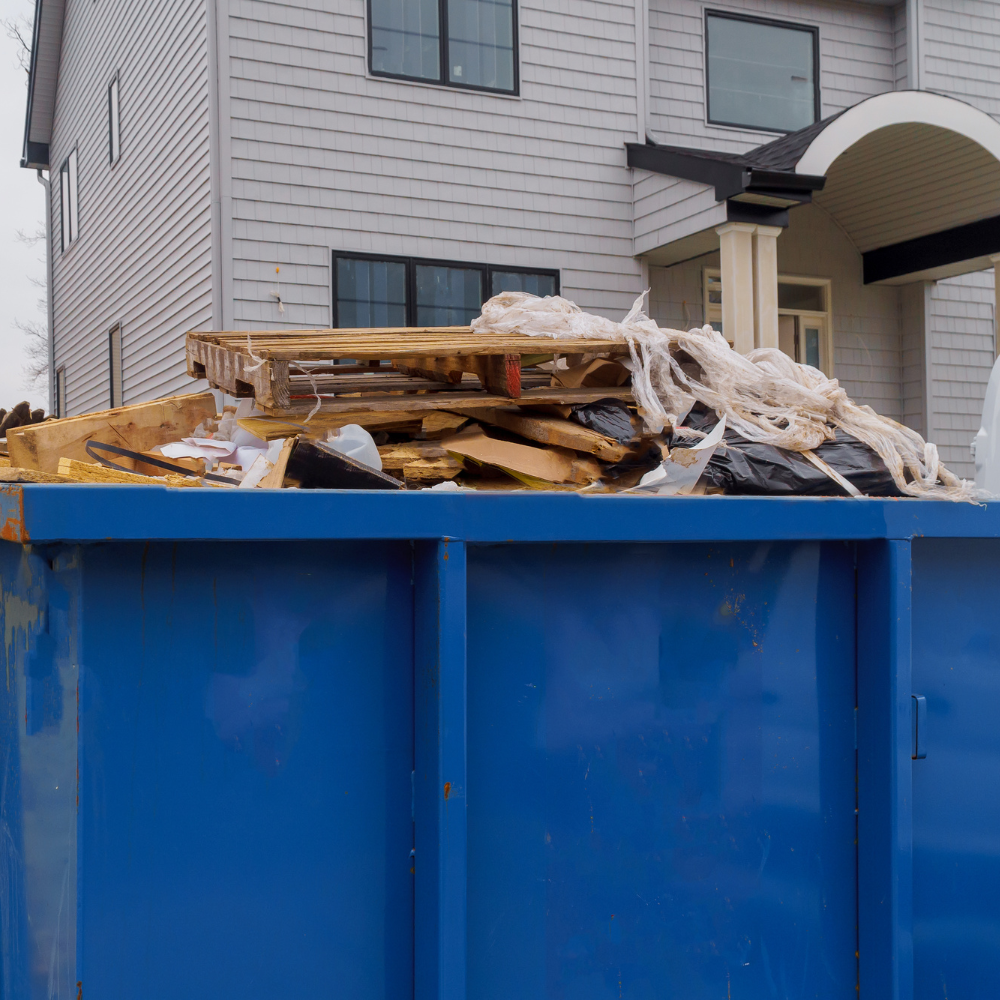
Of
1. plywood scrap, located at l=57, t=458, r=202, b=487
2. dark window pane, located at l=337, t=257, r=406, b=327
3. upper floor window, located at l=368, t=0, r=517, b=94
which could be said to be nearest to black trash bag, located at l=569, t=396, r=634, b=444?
plywood scrap, located at l=57, t=458, r=202, b=487

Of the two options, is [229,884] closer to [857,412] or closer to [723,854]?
[723,854]

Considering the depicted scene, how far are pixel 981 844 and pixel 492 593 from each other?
132 cm

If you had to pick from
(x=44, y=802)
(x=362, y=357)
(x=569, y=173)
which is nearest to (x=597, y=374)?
(x=362, y=357)

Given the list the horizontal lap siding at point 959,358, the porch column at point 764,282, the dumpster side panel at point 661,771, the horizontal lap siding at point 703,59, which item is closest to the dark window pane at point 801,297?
the horizontal lap siding at point 959,358

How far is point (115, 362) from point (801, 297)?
787 cm

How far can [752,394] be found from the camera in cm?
284

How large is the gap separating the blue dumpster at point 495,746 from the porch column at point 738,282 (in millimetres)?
6210

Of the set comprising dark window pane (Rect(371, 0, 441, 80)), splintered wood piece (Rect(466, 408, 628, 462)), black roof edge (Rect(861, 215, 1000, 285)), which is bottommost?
splintered wood piece (Rect(466, 408, 628, 462))

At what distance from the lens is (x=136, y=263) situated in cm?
1084

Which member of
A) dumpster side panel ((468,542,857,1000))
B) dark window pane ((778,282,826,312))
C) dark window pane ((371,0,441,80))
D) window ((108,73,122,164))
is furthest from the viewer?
window ((108,73,122,164))

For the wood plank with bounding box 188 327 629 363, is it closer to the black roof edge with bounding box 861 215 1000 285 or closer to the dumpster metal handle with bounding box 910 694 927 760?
the dumpster metal handle with bounding box 910 694 927 760

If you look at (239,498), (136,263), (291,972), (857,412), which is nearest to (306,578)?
(239,498)

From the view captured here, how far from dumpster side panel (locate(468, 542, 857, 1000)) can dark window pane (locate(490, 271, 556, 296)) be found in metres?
7.55

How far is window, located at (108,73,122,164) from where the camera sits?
11.7 metres
